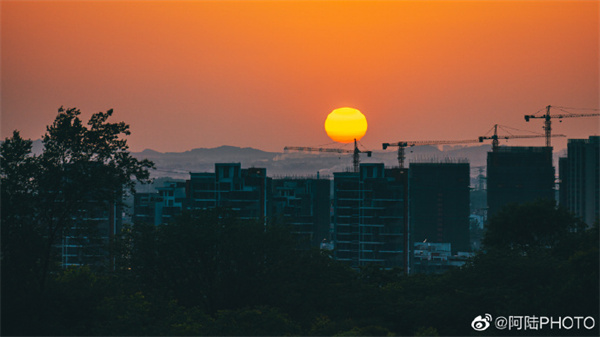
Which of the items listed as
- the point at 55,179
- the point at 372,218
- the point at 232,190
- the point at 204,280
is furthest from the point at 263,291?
the point at 232,190

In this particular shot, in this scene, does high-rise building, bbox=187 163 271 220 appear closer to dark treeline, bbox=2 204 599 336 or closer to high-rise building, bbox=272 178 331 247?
high-rise building, bbox=272 178 331 247

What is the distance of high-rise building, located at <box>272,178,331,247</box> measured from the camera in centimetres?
14375

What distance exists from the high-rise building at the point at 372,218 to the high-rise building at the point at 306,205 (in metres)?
6.73

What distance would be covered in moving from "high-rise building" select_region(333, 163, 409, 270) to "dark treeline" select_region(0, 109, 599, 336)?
3068 inches

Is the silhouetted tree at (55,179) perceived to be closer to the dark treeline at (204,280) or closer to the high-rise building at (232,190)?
the dark treeline at (204,280)

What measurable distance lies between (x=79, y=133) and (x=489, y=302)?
818 inches

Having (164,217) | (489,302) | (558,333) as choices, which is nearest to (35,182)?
(489,302)

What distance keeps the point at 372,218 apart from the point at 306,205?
47862mm

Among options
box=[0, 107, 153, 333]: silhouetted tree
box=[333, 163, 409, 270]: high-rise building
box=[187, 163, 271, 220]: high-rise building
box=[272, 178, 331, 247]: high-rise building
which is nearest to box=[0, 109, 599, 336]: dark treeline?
box=[0, 107, 153, 333]: silhouetted tree

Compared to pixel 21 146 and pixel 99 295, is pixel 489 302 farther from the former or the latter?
pixel 21 146

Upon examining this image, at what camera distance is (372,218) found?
121875 millimetres

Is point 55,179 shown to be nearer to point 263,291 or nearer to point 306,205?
point 263,291

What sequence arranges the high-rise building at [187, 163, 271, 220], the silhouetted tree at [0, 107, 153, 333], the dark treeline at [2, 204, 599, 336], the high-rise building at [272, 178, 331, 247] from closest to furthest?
the dark treeline at [2, 204, 599, 336] < the silhouetted tree at [0, 107, 153, 333] < the high-rise building at [187, 163, 271, 220] < the high-rise building at [272, 178, 331, 247]

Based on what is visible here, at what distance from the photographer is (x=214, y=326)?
3044 centimetres
